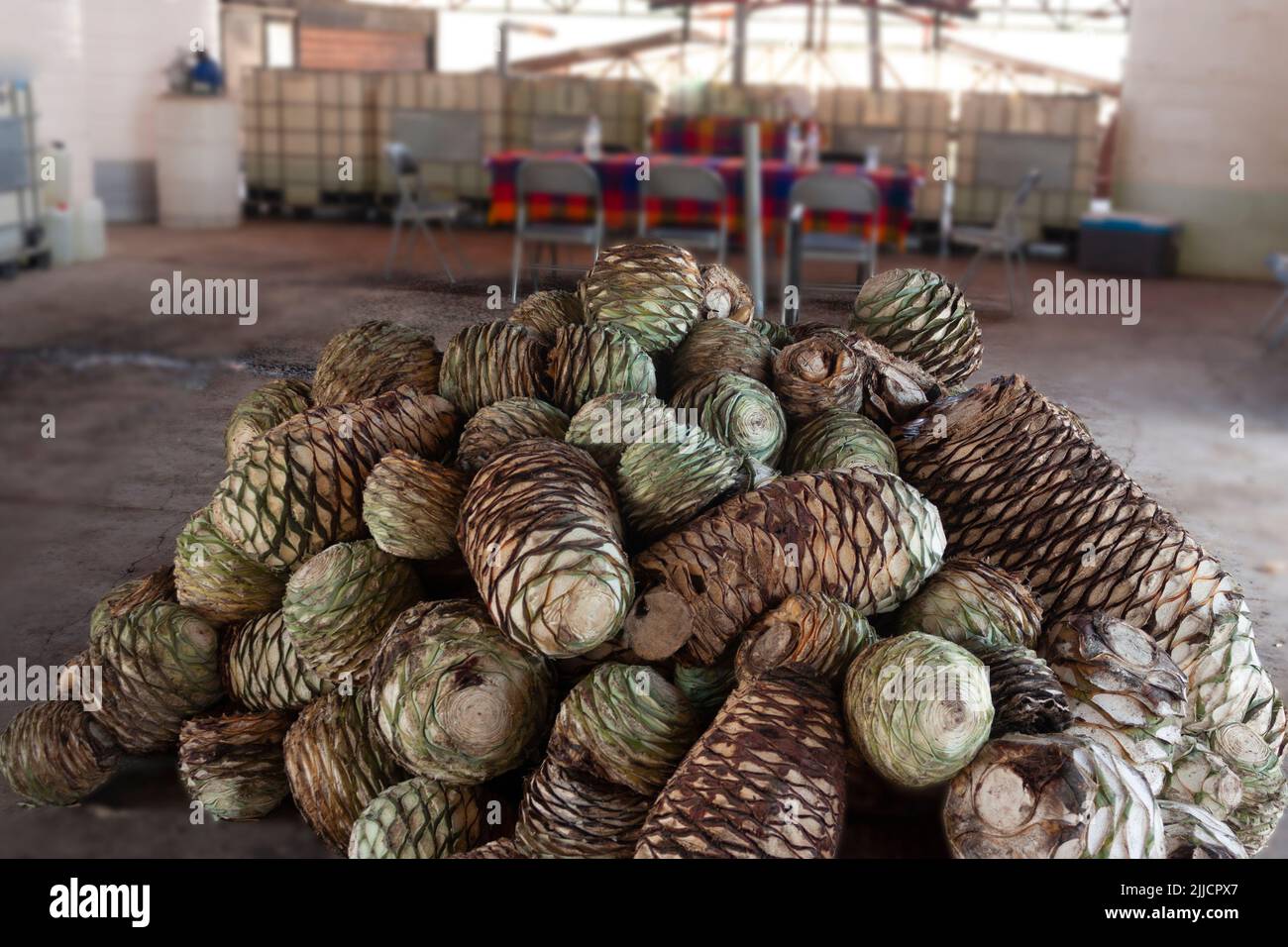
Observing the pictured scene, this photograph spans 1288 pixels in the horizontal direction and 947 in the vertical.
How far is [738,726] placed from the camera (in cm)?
82

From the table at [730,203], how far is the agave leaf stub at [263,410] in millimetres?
4469

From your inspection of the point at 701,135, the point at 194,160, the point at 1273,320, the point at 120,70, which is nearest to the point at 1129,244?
the point at 1273,320

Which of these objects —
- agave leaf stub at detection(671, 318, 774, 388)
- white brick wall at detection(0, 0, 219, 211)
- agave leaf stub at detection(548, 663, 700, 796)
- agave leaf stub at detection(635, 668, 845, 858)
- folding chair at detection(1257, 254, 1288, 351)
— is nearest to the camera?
agave leaf stub at detection(635, 668, 845, 858)

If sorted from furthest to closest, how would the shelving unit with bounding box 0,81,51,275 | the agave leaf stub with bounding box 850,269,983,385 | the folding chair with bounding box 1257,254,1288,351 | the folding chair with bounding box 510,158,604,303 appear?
the shelving unit with bounding box 0,81,51,275
the folding chair with bounding box 1257,254,1288,351
the folding chair with bounding box 510,158,604,303
the agave leaf stub with bounding box 850,269,983,385

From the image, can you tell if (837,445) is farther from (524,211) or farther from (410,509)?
(524,211)

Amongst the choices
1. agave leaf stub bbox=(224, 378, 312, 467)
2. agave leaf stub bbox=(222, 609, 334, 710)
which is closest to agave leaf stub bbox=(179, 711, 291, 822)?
agave leaf stub bbox=(222, 609, 334, 710)

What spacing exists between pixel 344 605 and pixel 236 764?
0.20 m

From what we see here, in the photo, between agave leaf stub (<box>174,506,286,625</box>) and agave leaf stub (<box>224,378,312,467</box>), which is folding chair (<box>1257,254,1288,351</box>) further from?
agave leaf stub (<box>174,506,286,625</box>)

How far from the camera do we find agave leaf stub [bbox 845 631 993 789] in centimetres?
79

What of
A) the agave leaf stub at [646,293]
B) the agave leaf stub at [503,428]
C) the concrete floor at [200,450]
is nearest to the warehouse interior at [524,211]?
the concrete floor at [200,450]

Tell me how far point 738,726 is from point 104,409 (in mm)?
3423

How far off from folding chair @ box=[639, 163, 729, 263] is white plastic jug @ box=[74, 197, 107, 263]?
4084 mm

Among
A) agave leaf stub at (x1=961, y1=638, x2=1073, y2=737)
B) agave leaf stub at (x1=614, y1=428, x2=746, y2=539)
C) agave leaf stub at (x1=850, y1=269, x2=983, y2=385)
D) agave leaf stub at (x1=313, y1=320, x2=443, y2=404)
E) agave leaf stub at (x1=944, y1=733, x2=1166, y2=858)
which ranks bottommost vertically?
agave leaf stub at (x1=944, y1=733, x2=1166, y2=858)
